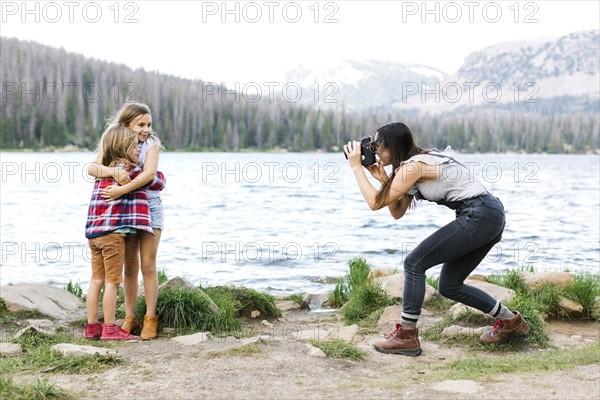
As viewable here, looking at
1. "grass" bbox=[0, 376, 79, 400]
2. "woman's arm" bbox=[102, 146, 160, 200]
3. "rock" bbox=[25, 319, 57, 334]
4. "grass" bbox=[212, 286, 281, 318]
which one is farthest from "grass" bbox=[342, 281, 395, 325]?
"grass" bbox=[0, 376, 79, 400]

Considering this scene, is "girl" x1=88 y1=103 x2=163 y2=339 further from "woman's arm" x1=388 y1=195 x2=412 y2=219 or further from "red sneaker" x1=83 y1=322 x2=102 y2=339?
"woman's arm" x1=388 y1=195 x2=412 y2=219

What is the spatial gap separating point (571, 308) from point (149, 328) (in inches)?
197

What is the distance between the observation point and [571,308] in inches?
332

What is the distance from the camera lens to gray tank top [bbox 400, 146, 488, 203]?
5.95 meters

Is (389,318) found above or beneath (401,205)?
beneath

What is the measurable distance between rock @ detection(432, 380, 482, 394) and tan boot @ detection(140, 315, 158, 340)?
3.10 m

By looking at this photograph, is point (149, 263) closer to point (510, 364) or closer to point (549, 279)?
point (510, 364)

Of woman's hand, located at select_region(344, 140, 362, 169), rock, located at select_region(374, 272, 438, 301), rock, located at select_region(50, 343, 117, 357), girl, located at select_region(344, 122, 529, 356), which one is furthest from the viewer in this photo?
rock, located at select_region(374, 272, 438, 301)

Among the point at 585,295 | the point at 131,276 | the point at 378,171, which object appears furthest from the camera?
the point at 585,295

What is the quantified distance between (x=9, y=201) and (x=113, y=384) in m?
33.6

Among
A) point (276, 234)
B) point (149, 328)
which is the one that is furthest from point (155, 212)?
point (276, 234)

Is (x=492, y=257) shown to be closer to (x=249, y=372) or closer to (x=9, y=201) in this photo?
(x=249, y=372)

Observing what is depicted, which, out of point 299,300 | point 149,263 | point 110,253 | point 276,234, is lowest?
point 276,234

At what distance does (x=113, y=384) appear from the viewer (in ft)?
16.6
